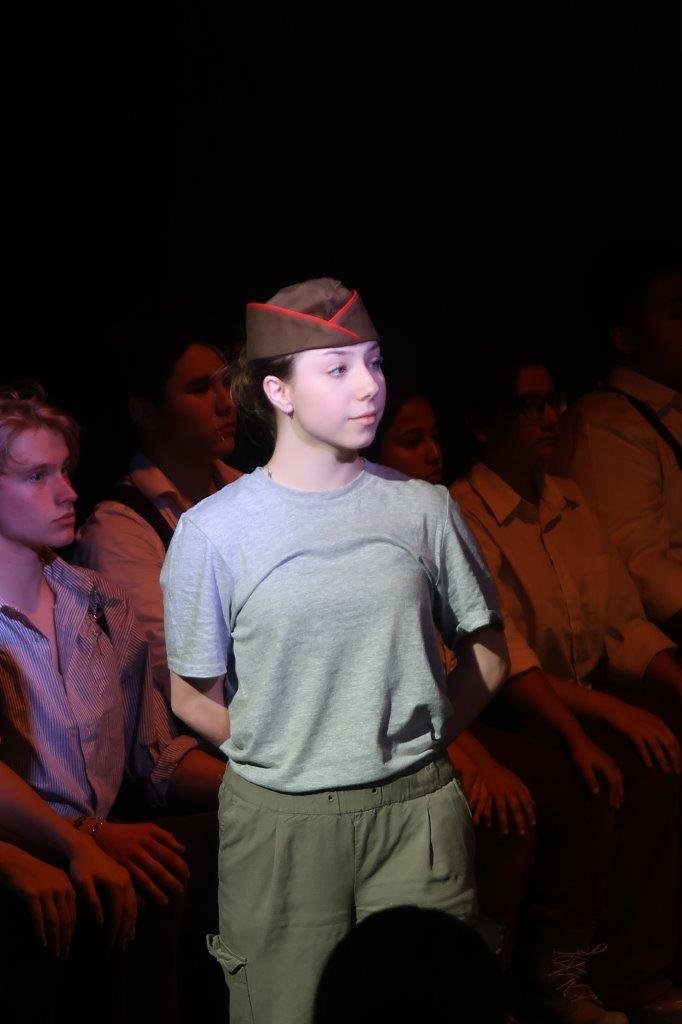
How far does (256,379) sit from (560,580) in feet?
4.54

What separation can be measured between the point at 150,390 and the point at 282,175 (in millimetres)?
828

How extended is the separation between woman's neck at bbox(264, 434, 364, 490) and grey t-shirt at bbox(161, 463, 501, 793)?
21 mm

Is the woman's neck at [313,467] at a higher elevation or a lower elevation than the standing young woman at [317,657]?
higher

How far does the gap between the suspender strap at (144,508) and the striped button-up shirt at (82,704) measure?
0.36 m

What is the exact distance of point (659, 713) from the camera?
345cm

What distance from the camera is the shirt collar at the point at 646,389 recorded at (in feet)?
12.8

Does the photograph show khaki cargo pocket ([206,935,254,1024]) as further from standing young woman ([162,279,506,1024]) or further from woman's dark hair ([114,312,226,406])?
woman's dark hair ([114,312,226,406])

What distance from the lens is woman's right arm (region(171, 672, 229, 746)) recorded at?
2.32 m

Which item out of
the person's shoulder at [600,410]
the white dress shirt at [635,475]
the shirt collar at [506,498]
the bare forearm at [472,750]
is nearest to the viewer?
the bare forearm at [472,750]

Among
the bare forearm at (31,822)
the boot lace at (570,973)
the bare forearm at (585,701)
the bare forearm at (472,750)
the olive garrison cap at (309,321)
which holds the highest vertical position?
the olive garrison cap at (309,321)

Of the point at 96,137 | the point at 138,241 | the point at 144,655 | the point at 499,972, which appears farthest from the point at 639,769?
the point at 96,137

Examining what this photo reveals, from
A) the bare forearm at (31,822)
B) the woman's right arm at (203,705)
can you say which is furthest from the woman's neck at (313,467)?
the bare forearm at (31,822)

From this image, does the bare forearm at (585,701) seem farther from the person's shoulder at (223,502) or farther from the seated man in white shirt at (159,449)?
the person's shoulder at (223,502)

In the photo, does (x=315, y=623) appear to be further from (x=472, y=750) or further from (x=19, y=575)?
(x=472, y=750)
